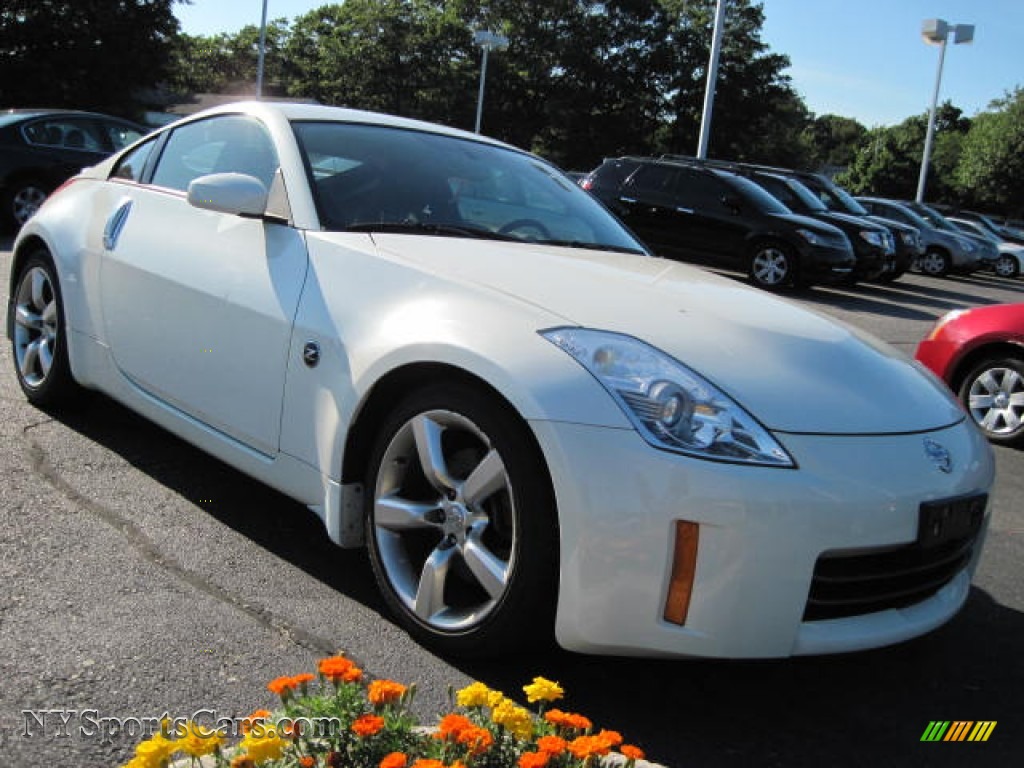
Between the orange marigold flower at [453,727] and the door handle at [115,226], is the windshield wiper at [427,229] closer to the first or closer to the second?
the door handle at [115,226]

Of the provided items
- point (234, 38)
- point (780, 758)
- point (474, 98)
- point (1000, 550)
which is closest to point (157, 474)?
point (780, 758)

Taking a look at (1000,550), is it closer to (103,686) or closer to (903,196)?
(103,686)

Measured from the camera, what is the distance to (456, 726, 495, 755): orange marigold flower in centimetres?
167

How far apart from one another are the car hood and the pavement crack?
1.04 meters

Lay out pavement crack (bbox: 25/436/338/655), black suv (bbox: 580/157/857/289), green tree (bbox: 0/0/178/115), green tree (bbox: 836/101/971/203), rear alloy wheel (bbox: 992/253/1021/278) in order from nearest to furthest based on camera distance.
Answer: pavement crack (bbox: 25/436/338/655) → black suv (bbox: 580/157/857/289) → rear alloy wheel (bbox: 992/253/1021/278) → green tree (bbox: 0/0/178/115) → green tree (bbox: 836/101/971/203)

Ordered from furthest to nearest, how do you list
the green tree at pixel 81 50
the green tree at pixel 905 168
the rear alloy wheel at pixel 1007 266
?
the green tree at pixel 905 168, the green tree at pixel 81 50, the rear alloy wheel at pixel 1007 266

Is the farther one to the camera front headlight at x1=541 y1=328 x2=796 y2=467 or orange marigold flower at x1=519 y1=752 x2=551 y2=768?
front headlight at x1=541 y1=328 x2=796 y2=467

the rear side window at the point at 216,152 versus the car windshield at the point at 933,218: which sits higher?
the car windshield at the point at 933,218

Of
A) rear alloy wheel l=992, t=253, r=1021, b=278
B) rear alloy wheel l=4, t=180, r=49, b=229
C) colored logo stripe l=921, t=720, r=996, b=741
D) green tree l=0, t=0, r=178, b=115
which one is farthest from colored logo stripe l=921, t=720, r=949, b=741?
green tree l=0, t=0, r=178, b=115

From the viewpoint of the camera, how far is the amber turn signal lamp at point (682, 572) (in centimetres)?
219

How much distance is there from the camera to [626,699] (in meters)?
2.51

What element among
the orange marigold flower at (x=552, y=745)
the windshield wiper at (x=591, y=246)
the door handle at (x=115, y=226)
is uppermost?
the windshield wiper at (x=591, y=246)

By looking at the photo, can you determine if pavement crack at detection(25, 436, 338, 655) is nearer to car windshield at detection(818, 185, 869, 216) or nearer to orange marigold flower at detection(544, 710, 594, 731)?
orange marigold flower at detection(544, 710, 594, 731)

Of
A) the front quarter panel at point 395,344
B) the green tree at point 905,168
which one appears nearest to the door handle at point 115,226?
the front quarter panel at point 395,344
